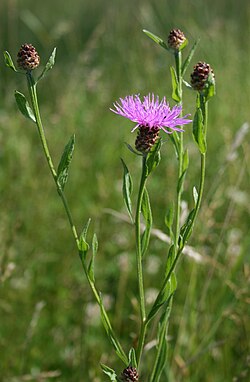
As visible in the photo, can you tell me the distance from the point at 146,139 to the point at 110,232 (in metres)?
1.20

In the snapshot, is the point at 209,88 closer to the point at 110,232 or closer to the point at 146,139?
the point at 146,139

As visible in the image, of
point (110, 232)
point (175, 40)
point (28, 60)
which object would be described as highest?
point (175, 40)

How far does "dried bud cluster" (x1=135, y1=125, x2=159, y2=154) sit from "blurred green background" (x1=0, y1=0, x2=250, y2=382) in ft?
0.86

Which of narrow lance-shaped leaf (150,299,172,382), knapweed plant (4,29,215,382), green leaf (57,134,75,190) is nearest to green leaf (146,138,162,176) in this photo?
knapweed plant (4,29,215,382)

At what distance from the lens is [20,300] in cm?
172

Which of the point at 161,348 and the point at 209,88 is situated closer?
the point at 209,88

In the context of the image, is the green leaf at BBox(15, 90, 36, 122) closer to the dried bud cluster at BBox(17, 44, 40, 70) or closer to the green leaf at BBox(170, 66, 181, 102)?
the dried bud cluster at BBox(17, 44, 40, 70)

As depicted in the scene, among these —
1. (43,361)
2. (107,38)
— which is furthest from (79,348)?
(107,38)

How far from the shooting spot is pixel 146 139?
33.1 inches

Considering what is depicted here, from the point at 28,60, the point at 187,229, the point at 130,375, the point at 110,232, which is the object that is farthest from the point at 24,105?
the point at 110,232

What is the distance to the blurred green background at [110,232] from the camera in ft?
4.63

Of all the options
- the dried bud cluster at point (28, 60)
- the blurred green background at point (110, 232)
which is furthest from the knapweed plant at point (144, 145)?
the blurred green background at point (110, 232)

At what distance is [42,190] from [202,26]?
2344 mm

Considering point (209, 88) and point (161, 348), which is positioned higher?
A: point (209, 88)
